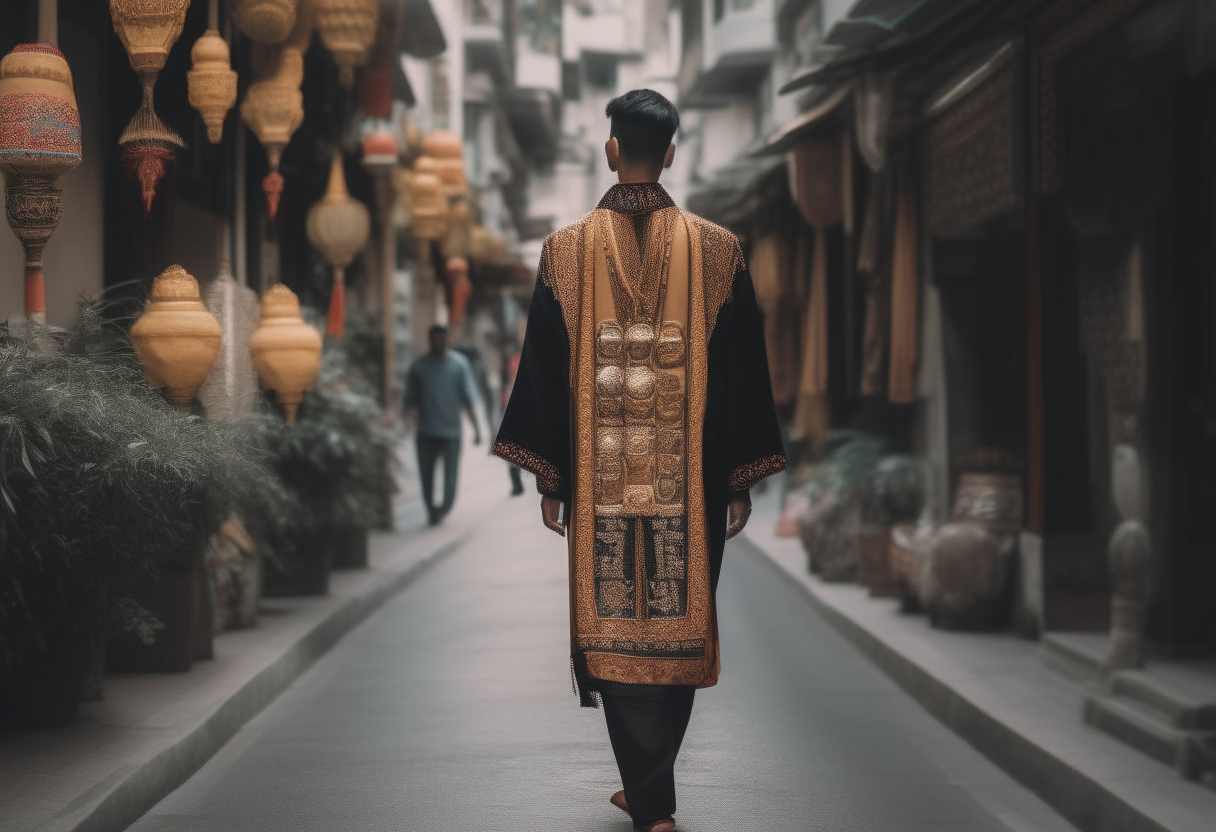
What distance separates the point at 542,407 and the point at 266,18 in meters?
4.81

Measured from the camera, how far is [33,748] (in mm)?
6305

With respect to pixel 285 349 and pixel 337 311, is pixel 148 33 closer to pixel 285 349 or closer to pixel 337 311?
pixel 285 349

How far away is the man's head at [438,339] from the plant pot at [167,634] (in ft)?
35.8

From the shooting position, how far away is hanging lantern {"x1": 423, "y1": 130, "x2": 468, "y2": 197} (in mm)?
17344

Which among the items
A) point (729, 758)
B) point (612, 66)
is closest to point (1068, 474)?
point (729, 758)

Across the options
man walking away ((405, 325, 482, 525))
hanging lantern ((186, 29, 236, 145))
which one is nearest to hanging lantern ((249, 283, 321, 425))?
hanging lantern ((186, 29, 236, 145))

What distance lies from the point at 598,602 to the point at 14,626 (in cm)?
209

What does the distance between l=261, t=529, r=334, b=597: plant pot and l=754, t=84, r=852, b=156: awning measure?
4597 millimetres

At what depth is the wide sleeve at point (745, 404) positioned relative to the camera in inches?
222

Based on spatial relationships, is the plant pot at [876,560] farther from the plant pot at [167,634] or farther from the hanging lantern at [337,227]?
the plant pot at [167,634]

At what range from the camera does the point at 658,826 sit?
5398mm

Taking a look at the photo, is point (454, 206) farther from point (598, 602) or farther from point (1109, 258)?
point (598, 602)

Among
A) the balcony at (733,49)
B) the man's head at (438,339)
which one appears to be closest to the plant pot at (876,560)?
the man's head at (438,339)

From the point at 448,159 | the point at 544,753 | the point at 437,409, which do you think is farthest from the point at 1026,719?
the point at 437,409
